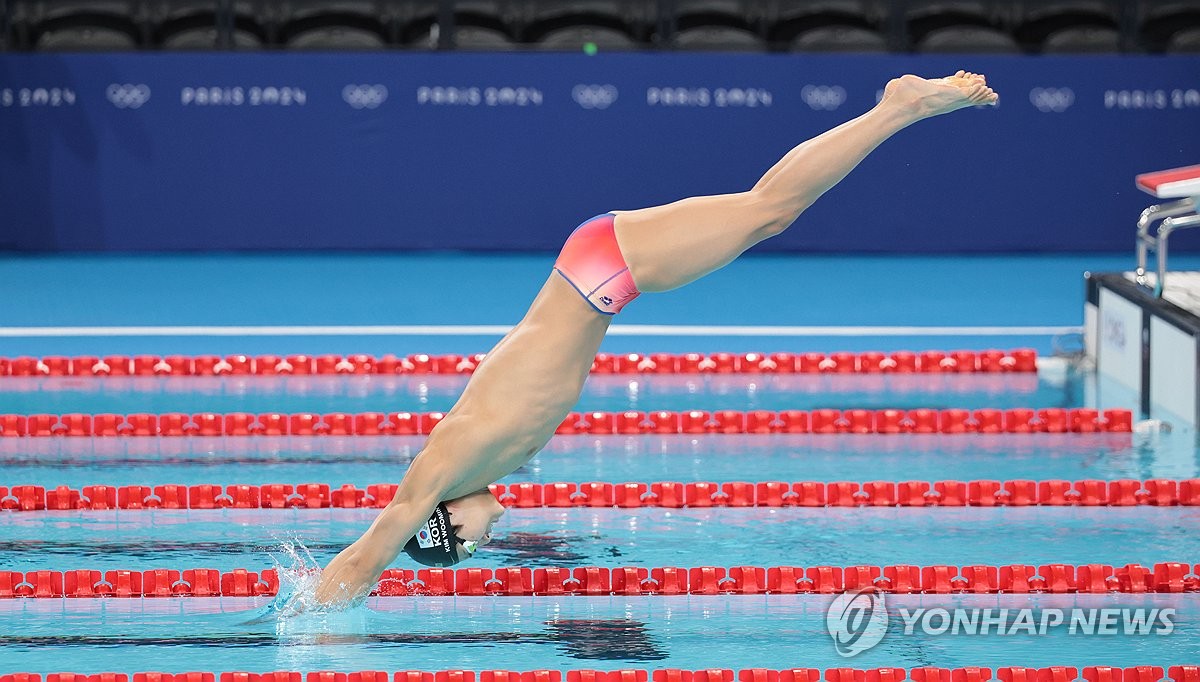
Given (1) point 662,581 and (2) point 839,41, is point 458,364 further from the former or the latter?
(2) point 839,41

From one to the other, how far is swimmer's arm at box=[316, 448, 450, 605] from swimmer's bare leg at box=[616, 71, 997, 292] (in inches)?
30.9

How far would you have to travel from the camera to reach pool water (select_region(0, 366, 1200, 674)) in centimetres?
455

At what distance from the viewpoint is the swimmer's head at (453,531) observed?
4.29 m

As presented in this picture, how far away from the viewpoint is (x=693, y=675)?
4270 millimetres

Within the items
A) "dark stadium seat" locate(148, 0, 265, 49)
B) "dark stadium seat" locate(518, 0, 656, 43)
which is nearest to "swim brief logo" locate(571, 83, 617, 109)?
"dark stadium seat" locate(518, 0, 656, 43)

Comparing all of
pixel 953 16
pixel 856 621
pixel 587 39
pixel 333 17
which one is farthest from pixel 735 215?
pixel 953 16

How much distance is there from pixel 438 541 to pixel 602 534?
147cm

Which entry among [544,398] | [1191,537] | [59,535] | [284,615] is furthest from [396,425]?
[1191,537]

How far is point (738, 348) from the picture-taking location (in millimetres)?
8727

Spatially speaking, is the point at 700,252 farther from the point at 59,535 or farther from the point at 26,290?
the point at 26,290

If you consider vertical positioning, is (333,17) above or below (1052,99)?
above

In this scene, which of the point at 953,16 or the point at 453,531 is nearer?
the point at 453,531

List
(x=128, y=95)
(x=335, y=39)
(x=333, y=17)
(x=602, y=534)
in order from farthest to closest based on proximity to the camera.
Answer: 1. (x=333, y=17)
2. (x=335, y=39)
3. (x=128, y=95)
4. (x=602, y=534)

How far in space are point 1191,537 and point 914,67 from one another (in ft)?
21.1
